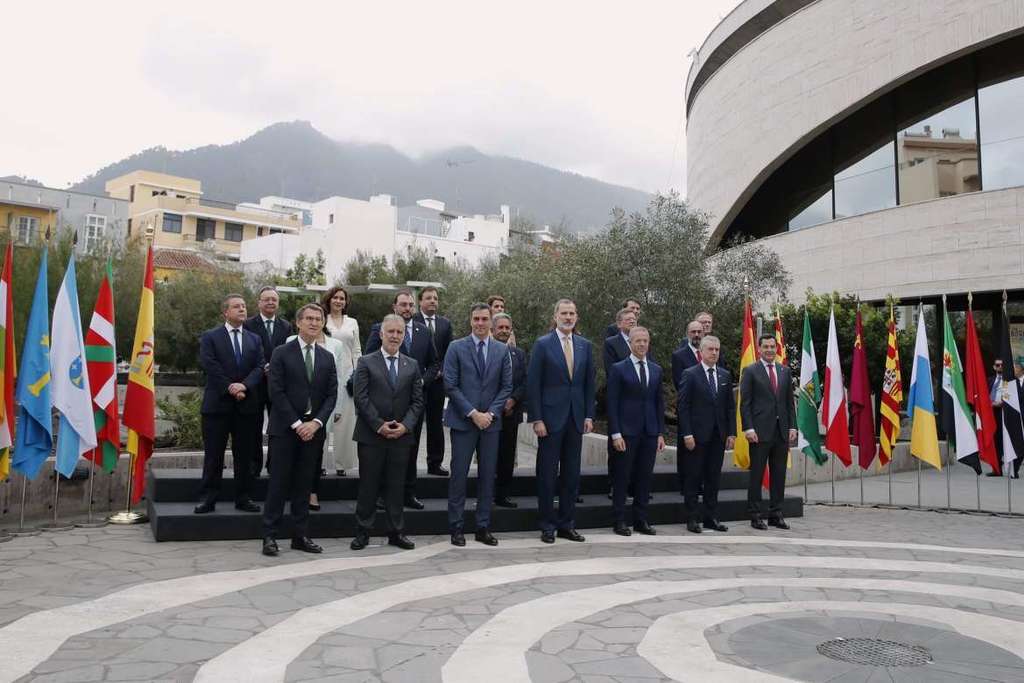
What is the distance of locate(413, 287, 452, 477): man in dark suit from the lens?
26.3 feet

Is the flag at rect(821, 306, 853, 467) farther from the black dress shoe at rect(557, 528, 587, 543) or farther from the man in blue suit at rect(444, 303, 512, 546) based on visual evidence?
the man in blue suit at rect(444, 303, 512, 546)

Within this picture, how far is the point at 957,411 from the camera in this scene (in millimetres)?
10305

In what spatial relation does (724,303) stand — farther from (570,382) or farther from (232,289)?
(232,289)

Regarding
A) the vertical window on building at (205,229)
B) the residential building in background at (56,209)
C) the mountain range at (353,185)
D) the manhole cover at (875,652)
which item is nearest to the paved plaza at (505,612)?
the manhole cover at (875,652)

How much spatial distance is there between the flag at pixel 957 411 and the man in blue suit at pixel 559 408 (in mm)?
6101

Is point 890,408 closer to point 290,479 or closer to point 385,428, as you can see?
point 385,428

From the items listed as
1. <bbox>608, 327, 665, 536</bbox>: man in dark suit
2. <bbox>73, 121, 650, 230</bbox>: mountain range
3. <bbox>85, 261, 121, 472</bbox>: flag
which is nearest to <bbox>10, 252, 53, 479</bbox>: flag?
<bbox>85, 261, 121, 472</bbox>: flag

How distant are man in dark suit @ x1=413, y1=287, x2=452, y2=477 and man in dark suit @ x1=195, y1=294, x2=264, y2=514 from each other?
5.63ft

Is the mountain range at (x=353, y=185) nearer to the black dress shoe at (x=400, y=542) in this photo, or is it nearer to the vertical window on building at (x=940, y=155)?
the vertical window on building at (x=940, y=155)

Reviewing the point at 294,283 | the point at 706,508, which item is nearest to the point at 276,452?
the point at 706,508

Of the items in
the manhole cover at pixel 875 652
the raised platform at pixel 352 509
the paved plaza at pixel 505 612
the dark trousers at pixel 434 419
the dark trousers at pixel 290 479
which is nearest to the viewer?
the paved plaza at pixel 505 612

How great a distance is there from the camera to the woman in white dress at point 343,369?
784cm

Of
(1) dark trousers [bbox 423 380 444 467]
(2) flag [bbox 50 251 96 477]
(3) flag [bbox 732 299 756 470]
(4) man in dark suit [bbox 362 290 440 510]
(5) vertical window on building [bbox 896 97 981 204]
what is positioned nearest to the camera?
(2) flag [bbox 50 251 96 477]

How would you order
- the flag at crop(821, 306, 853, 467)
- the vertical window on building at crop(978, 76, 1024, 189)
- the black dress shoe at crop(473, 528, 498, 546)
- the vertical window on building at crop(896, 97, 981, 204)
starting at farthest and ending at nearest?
the vertical window on building at crop(896, 97, 981, 204)
the vertical window on building at crop(978, 76, 1024, 189)
the flag at crop(821, 306, 853, 467)
the black dress shoe at crop(473, 528, 498, 546)
